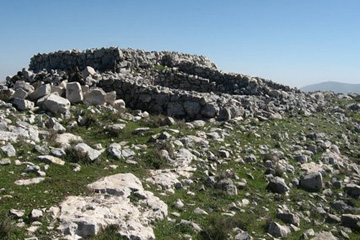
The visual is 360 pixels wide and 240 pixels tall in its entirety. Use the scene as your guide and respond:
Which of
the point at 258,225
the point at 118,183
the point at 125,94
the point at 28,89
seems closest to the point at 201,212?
the point at 258,225

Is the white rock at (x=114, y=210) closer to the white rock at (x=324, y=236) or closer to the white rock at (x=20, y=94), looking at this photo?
the white rock at (x=324, y=236)

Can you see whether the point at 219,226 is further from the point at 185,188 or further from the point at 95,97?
the point at 95,97

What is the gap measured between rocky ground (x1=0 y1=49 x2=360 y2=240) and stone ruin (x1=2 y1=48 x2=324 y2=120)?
2100mm

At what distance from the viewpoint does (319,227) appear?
10.1 m

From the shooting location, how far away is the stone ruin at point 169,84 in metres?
19.8

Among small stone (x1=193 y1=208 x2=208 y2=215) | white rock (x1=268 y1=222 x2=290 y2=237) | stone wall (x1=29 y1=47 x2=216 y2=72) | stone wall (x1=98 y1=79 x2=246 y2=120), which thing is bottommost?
white rock (x1=268 y1=222 x2=290 y2=237)

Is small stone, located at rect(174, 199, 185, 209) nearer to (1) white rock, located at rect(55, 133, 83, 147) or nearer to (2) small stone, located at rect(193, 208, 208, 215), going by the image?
(2) small stone, located at rect(193, 208, 208, 215)

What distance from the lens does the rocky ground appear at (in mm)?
8031

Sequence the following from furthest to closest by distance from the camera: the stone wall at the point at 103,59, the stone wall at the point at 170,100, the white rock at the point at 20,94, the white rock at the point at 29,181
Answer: the stone wall at the point at 103,59 < the stone wall at the point at 170,100 < the white rock at the point at 20,94 < the white rock at the point at 29,181

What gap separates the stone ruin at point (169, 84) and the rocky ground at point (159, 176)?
2100 mm

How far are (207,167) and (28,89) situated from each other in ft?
32.1

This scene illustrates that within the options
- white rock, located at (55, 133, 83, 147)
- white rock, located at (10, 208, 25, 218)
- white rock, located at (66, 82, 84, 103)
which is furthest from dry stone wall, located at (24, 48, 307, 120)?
white rock, located at (10, 208, 25, 218)

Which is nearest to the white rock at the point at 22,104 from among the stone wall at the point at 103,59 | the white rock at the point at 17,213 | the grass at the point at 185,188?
the grass at the point at 185,188

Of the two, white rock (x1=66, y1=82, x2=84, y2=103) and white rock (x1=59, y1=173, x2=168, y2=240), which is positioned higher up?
white rock (x1=66, y1=82, x2=84, y2=103)
